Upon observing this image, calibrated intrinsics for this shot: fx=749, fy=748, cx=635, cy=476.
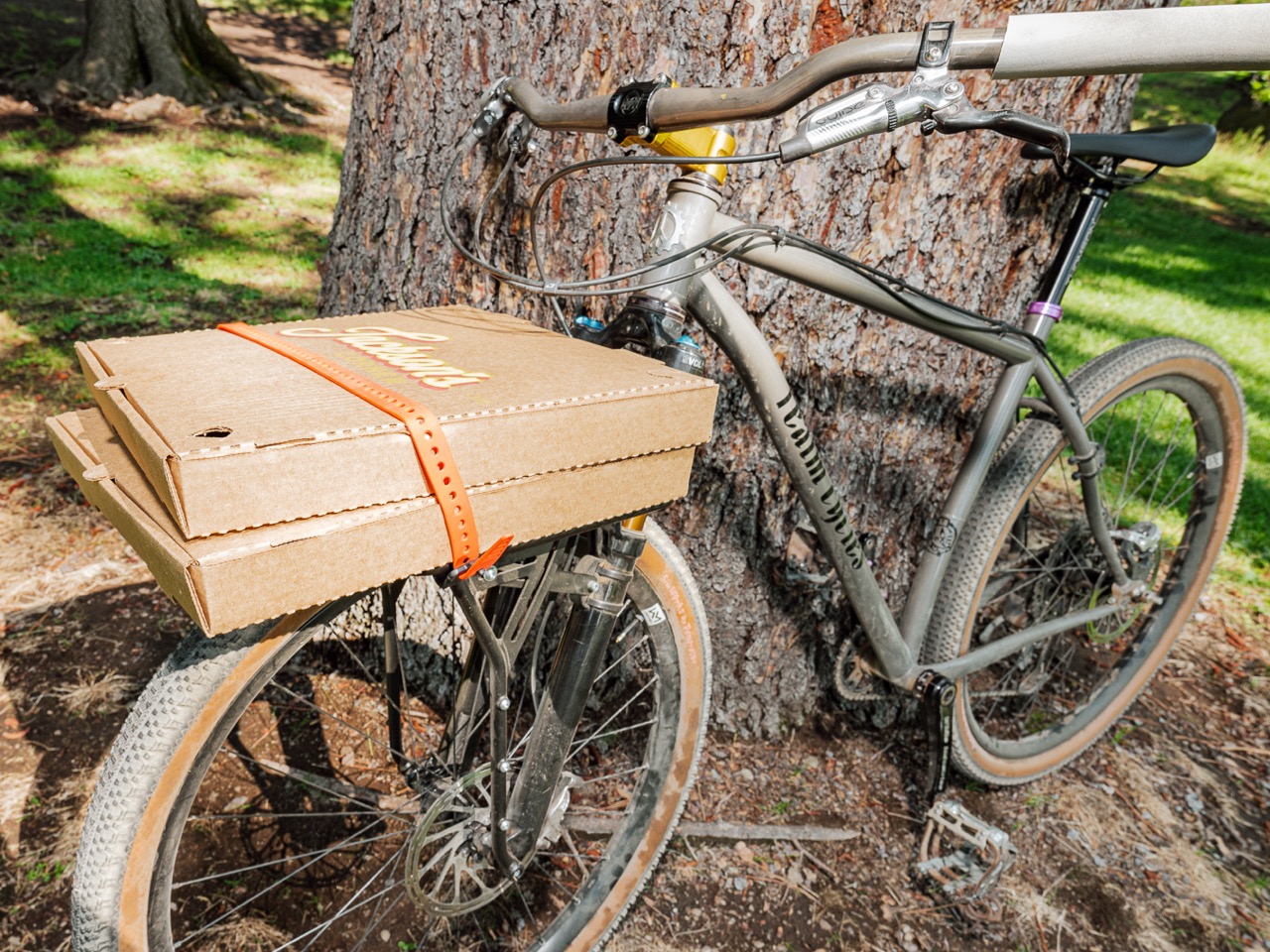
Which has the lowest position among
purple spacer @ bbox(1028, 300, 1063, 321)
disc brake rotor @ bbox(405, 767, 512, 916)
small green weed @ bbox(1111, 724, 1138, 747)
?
small green weed @ bbox(1111, 724, 1138, 747)

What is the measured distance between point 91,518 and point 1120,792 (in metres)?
3.63

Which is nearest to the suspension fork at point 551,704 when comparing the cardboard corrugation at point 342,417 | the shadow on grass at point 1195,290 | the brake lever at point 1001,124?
the cardboard corrugation at point 342,417

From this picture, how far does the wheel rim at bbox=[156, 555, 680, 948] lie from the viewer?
1.67 meters

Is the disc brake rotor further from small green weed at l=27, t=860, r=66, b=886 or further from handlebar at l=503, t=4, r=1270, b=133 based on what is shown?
handlebar at l=503, t=4, r=1270, b=133

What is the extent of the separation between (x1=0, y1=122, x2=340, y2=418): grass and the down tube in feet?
11.5

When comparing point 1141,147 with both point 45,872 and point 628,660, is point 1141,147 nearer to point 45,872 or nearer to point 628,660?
point 628,660

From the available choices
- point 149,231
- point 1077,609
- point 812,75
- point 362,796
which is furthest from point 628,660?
point 149,231

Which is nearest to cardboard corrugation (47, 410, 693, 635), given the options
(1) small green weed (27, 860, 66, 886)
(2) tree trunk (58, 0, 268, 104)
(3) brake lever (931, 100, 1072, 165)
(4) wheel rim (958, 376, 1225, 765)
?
(3) brake lever (931, 100, 1072, 165)

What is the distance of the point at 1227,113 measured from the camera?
13.6 meters

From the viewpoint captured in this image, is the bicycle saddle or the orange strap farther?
the bicycle saddle

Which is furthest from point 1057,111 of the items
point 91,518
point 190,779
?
point 91,518

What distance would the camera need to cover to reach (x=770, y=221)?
1780 millimetres

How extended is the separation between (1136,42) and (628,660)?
6.01 feet

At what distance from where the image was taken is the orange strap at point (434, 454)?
3.06ft
